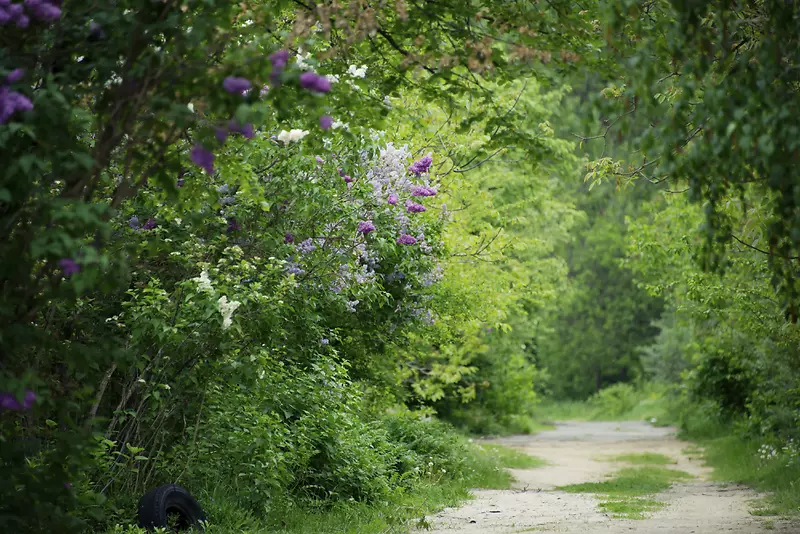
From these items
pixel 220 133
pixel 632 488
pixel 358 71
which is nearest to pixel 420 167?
pixel 358 71

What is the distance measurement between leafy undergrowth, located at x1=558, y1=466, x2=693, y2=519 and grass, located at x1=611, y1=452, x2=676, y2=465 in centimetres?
136

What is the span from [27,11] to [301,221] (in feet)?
18.2

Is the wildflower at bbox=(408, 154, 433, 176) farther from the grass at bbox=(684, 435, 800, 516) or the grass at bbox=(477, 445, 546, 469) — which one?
the grass at bbox=(477, 445, 546, 469)

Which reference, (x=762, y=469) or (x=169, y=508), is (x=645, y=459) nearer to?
(x=762, y=469)

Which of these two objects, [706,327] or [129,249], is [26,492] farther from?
[706,327]

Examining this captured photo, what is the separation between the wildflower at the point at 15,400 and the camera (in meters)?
4.89

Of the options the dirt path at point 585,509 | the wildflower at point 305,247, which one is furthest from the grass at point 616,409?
the wildflower at point 305,247

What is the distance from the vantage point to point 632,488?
571 inches

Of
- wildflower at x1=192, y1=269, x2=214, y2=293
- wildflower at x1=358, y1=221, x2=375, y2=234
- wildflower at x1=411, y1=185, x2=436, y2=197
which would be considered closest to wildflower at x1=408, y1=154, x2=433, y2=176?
wildflower at x1=411, y1=185, x2=436, y2=197

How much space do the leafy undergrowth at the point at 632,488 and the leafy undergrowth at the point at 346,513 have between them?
1841 mm

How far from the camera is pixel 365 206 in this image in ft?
37.6

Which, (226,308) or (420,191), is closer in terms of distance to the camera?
(226,308)

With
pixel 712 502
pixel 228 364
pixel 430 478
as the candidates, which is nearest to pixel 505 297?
pixel 430 478

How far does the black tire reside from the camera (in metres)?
7.72
